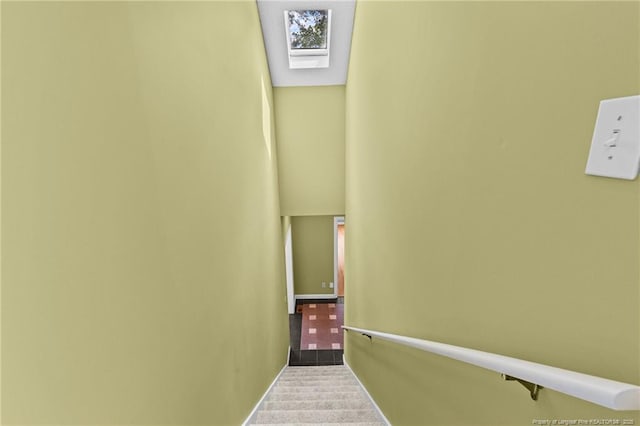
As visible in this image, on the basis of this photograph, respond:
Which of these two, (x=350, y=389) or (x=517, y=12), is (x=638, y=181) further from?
(x=350, y=389)

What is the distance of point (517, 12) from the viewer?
3.20 feet

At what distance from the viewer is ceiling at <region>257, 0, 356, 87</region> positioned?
4.33 metres

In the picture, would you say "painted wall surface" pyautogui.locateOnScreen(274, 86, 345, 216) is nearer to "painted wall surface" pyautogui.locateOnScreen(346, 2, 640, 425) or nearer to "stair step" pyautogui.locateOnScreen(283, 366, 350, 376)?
"stair step" pyautogui.locateOnScreen(283, 366, 350, 376)

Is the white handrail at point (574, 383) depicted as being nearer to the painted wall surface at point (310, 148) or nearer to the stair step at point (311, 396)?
the stair step at point (311, 396)

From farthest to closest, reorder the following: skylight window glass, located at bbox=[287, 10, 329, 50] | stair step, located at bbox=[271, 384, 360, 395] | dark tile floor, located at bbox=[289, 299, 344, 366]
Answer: dark tile floor, located at bbox=[289, 299, 344, 366], skylight window glass, located at bbox=[287, 10, 329, 50], stair step, located at bbox=[271, 384, 360, 395]

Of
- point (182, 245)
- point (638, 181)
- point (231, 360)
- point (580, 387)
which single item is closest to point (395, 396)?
point (231, 360)

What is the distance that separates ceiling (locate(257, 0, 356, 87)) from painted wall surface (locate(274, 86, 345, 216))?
23 centimetres

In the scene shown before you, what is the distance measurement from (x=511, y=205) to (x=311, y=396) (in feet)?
12.3

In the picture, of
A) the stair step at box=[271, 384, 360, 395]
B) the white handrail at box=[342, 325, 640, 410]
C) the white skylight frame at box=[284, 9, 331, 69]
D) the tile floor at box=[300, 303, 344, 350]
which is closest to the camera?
the white handrail at box=[342, 325, 640, 410]

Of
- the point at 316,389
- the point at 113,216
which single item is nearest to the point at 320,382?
the point at 316,389

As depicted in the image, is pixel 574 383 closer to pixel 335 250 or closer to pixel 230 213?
pixel 230 213

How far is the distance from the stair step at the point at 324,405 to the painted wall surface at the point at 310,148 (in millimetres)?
3467

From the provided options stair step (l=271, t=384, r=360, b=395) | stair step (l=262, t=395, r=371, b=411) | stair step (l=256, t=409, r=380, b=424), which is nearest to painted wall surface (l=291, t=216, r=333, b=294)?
stair step (l=271, t=384, r=360, b=395)

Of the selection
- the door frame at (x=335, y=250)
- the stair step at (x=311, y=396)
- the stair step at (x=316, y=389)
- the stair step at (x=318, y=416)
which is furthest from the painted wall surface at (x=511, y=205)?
the door frame at (x=335, y=250)
